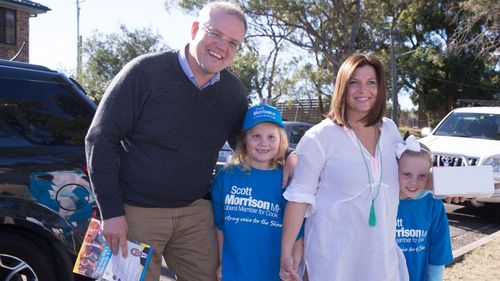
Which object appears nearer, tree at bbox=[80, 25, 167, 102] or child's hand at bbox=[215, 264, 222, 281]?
child's hand at bbox=[215, 264, 222, 281]

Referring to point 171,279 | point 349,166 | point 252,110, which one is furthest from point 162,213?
point 171,279

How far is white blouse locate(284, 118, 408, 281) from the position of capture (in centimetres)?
235

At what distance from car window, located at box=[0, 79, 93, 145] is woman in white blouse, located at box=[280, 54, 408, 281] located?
1.90m

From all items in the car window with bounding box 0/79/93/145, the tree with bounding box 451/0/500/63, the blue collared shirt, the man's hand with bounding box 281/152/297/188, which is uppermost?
the tree with bounding box 451/0/500/63

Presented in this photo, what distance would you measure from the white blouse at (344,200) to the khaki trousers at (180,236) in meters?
0.59

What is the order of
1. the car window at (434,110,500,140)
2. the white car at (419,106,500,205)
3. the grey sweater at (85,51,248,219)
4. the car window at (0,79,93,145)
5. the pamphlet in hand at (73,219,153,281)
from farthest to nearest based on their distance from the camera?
the car window at (434,110,500,140) < the white car at (419,106,500,205) < the car window at (0,79,93,145) < the pamphlet in hand at (73,219,153,281) < the grey sweater at (85,51,248,219)

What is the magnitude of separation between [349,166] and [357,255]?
0.46 m

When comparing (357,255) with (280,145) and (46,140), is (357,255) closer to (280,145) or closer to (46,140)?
(280,145)

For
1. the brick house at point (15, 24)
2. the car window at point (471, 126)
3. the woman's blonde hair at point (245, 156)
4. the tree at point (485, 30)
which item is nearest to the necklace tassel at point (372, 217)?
the woman's blonde hair at point (245, 156)

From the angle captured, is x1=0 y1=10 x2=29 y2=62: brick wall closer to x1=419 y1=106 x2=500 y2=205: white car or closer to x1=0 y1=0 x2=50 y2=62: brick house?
x1=0 y1=0 x2=50 y2=62: brick house

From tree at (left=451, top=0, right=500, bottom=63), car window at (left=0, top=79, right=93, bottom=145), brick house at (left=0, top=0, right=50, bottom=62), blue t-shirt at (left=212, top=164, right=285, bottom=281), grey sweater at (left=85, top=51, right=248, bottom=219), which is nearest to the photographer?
grey sweater at (left=85, top=51, right=248, bottom=219)

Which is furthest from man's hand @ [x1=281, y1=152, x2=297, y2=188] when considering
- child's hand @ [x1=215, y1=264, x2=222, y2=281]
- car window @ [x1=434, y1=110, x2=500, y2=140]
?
car window @ [x1=434, y1=110, x2=500, y2=140]

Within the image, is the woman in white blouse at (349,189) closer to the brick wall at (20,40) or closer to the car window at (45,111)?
the car window at (45,111)

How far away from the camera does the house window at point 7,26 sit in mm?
19750
